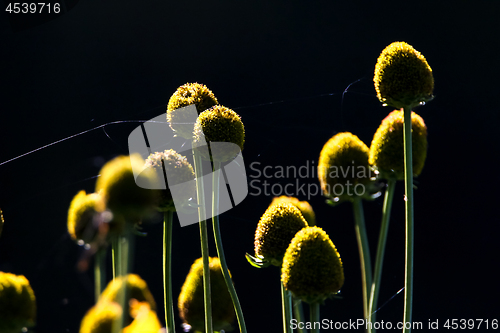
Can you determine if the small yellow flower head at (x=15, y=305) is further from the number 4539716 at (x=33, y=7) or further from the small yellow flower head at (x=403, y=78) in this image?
the number 4539716 at (x=33, y=7)

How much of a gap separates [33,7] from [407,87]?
607mm

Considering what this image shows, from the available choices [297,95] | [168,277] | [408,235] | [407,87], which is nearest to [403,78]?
[407,87]

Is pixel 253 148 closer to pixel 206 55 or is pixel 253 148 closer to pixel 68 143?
pixel 68 143

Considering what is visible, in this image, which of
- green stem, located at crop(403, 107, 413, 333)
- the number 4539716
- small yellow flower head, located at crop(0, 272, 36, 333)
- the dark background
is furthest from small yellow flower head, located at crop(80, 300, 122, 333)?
the number 4539716

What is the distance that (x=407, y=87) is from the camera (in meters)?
0.38

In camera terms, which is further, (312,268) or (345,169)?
(345,169)

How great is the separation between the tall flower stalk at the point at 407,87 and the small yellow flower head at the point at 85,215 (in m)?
0.25

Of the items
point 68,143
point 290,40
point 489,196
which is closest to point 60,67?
point 290,40

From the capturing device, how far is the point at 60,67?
88 centimetres

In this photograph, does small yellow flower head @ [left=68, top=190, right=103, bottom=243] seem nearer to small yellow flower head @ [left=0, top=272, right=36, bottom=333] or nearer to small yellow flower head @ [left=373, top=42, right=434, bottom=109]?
small yellow flower head @ [left=0, top=272, right=36, bottom=333]

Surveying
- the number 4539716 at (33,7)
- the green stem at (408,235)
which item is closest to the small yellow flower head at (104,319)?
the green stem at (408,235)

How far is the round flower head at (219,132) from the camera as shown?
35 cm

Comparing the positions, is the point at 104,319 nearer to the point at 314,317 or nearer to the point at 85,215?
the point at 85,215

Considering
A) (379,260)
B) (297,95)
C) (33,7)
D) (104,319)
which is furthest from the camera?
(297,95)
